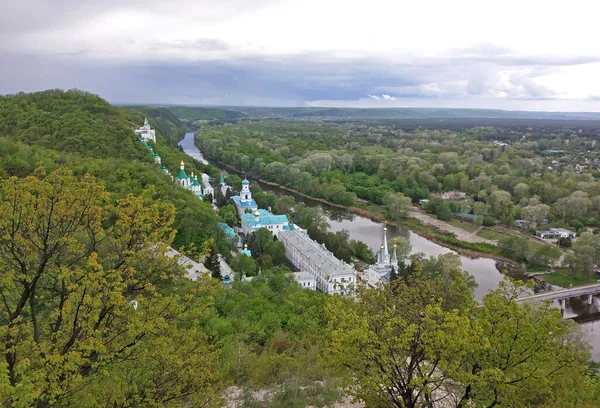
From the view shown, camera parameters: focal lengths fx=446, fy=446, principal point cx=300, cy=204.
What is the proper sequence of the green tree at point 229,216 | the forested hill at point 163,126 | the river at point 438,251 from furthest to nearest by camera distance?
the forested hill at point 163,126
the green tree at point 229,216
the river at point 438,251

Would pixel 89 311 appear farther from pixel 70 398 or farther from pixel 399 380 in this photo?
pixel 399 380

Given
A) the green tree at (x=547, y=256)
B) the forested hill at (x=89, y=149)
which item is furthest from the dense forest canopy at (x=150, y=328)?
the green tree at (x=547, y=256)

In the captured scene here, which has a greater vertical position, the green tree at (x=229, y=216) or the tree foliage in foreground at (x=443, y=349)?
the tree foliage in foreground at (x=443, y=349)

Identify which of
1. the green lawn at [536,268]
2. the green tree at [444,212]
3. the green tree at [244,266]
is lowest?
the green lawn at [536,268]

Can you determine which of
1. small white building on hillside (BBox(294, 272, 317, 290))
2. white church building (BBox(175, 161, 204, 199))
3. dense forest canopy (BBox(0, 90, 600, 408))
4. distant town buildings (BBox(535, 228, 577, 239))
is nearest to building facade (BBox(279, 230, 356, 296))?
small white building on hillside (BBox(294, 272, 317, 290))

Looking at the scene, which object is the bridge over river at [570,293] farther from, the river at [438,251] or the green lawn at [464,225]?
the green lawn at [464,225]

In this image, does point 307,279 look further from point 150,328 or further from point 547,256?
point 150,328

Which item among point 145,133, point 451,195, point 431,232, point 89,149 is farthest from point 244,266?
point 451,195
